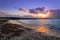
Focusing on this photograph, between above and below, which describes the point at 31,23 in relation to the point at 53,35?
above

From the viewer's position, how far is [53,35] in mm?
1998

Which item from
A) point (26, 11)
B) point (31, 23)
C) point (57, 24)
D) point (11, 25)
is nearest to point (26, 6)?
point (26, 11)

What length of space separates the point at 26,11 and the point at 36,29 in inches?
15.2

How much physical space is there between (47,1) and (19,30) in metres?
Answer: 0.75

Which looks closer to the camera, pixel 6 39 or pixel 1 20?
pixel 6 39

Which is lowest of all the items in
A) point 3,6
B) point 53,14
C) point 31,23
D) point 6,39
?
point 6,39

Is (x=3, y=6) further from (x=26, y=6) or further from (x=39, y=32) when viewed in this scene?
(x=39, y=32)

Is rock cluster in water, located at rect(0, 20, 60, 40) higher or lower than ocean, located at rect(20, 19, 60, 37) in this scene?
lower

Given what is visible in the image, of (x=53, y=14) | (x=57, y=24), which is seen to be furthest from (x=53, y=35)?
(x=53, y=14)

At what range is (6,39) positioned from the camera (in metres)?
1.95

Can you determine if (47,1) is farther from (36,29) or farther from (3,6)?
(3,6)

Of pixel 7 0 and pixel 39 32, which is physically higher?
pixel 7 0

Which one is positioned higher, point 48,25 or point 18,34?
point 48,25

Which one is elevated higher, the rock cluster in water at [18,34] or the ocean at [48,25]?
the ocean at [48,25]
